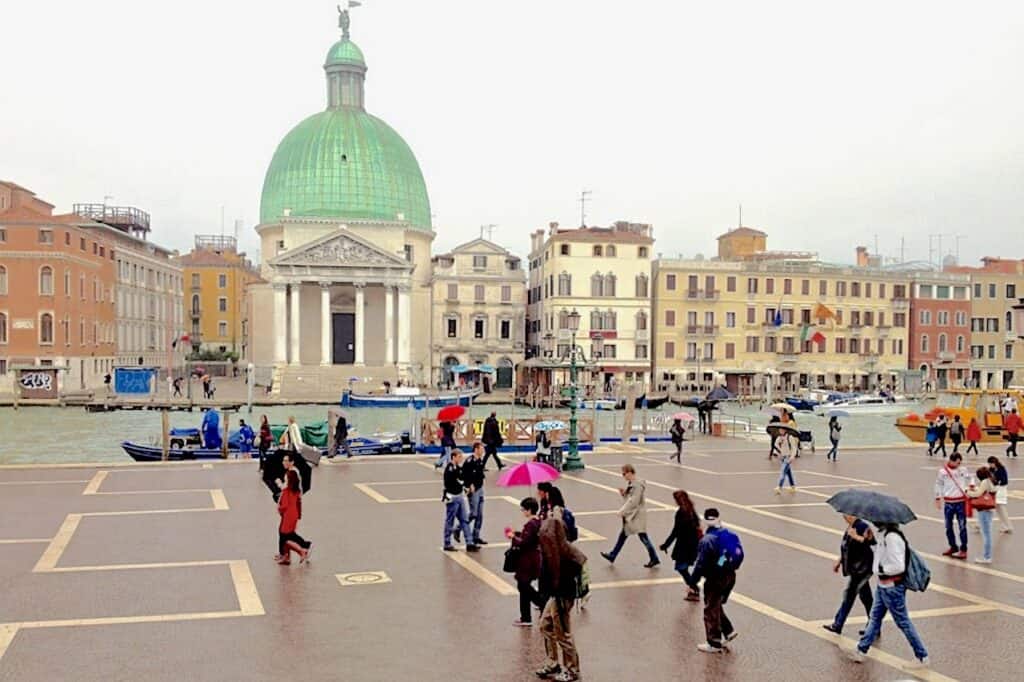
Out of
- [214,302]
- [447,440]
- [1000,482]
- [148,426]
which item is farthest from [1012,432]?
[214,302]

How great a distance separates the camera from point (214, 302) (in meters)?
107

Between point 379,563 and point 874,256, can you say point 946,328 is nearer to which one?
point 874,256

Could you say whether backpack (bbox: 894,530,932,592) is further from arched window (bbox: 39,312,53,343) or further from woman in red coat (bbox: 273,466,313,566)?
arched window (bbox: 39,312,53,343)

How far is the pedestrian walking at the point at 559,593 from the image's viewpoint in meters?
8.57

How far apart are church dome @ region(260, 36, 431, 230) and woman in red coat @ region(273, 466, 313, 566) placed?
231ft

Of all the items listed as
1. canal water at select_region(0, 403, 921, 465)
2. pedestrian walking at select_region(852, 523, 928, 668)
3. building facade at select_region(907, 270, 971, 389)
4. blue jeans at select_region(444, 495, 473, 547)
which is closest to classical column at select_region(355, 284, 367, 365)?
canal water at select_region(0, 403, 921, 465)

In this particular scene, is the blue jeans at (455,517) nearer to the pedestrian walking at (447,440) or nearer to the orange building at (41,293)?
the pedestrian walking at (447,440)

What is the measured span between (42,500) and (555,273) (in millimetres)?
55521

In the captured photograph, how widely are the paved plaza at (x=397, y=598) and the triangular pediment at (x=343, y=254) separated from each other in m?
57.4

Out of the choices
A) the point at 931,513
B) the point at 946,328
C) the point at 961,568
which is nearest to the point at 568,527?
the point at 961,568

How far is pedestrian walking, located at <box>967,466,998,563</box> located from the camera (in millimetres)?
13750

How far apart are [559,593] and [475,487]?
5928 millimetres

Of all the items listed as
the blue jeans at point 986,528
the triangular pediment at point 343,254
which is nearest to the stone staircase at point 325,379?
the triangular pediment at point 343,254

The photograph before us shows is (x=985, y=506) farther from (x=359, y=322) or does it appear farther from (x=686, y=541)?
(x=359, y=322)
